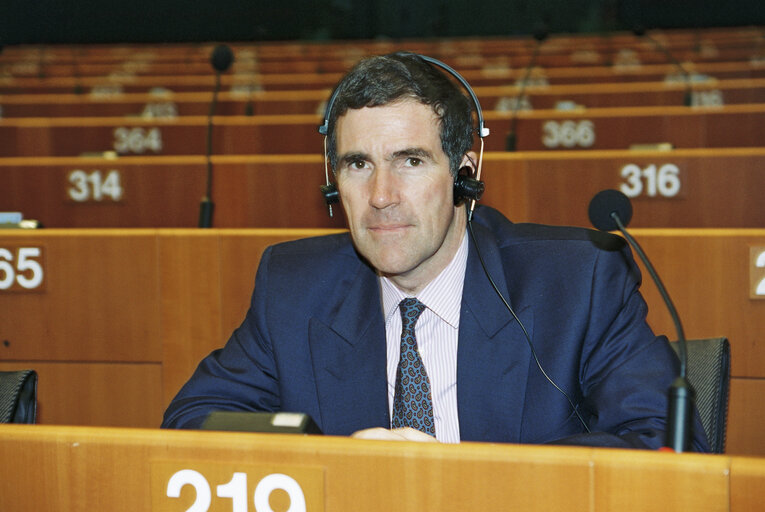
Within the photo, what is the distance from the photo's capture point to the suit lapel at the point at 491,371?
4.99 ft

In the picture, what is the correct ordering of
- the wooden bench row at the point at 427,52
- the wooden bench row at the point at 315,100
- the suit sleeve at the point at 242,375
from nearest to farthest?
the suit sleeve at the point at 242,375 < the wooden bench row at the point at 315,100 < the wooden bench row at the point at 427,52

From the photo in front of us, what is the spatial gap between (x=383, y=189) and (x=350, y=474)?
772 mm

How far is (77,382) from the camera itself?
2.67 metres

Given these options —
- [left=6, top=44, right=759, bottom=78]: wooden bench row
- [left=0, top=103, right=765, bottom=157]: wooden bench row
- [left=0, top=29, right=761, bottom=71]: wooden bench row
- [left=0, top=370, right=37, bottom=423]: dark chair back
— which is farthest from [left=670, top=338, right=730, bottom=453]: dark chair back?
[left=6, top=44, right=759, bottom=78]: wooden bench row

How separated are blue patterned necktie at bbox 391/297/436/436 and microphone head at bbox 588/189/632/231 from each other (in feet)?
1.67

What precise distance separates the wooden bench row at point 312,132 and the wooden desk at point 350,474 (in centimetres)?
365

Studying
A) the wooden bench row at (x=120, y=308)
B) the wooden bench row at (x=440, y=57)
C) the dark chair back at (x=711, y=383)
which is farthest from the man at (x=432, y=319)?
the wooden bench row at (x=440, y=57)

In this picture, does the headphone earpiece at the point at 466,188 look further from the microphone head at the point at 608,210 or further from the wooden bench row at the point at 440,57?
the wooden bench row at the point at 440,57

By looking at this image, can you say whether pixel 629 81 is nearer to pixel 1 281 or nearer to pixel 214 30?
pixel 1 281

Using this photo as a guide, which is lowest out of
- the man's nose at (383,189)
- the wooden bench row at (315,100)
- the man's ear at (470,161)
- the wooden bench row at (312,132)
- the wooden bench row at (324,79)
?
the man's nose at (383,189)

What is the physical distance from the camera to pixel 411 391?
5.17 feet

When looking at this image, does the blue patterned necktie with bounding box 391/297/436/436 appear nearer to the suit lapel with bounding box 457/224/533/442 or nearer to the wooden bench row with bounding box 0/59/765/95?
the suit lapel with bounding box 457/224/533/442

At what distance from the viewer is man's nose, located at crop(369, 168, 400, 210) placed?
4.93ft

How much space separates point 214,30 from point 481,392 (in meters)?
11.7
